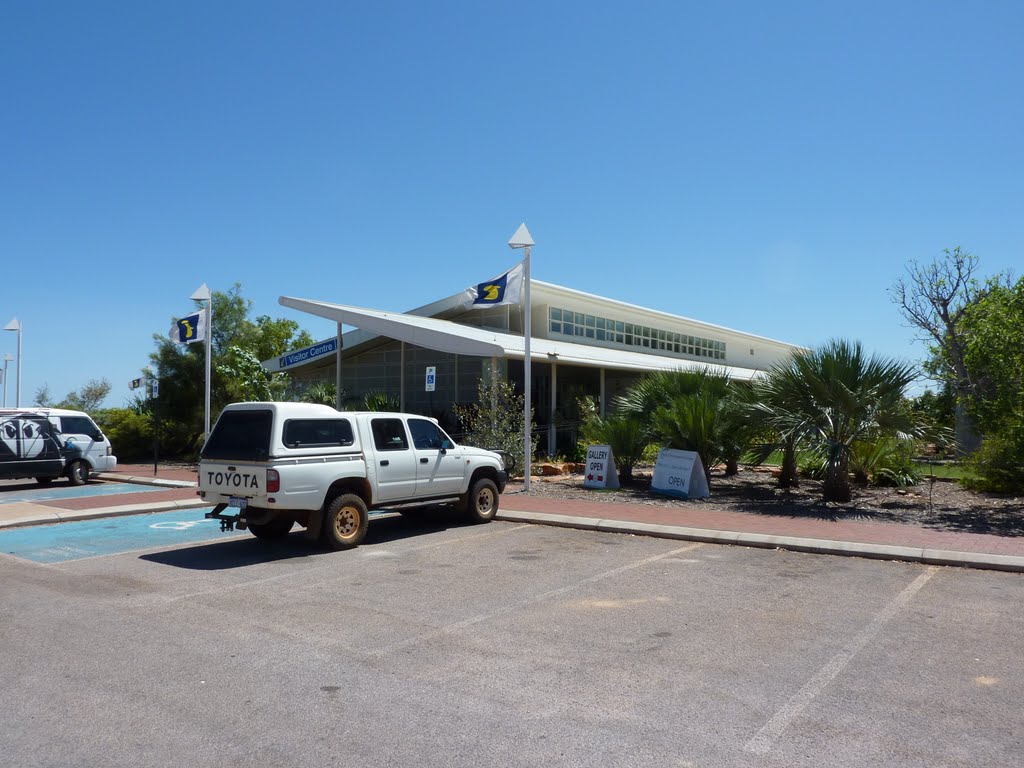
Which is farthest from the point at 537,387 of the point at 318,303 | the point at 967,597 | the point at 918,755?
the point at 918,755

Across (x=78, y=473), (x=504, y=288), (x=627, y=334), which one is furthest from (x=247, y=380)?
(x=627, y=334)

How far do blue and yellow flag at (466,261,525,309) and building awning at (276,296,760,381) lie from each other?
1.74 metres

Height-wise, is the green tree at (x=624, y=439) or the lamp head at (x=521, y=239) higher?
the lamp head at (x=521, y=239)

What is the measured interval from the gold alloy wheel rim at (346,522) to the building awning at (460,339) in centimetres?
817

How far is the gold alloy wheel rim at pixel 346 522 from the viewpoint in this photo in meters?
10.9

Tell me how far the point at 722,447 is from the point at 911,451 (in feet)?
12.0

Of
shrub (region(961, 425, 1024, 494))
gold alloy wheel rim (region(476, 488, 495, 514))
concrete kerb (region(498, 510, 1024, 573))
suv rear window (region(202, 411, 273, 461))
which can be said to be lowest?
concrete kerb (region(498, 510, 1024, 573))

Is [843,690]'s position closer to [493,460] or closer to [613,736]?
[613,736]

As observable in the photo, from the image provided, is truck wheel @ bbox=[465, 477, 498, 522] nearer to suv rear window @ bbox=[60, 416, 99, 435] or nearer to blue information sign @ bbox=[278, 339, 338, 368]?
suv rear window @ bbox=[60, 416, 99, 435]

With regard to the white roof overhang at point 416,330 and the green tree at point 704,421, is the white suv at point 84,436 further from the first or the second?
the green tree at point 704,421

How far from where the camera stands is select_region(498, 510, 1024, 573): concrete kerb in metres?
9.70

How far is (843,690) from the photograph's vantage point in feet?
17.8

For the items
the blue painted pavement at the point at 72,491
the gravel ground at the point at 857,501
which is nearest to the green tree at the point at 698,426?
the gravel ground at the point at 857,501

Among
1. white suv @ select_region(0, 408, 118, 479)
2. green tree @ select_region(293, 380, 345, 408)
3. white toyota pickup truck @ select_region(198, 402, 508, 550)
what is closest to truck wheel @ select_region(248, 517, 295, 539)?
white toyota pickup truck @ select_region(198, 402, 508, 550)
